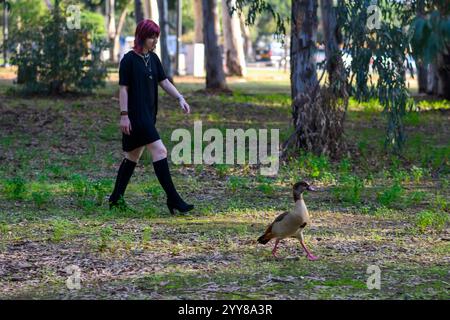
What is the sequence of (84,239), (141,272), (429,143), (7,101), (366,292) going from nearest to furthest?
(366,292) < (141,272) < (84,239) < (429,143) < (7,101)

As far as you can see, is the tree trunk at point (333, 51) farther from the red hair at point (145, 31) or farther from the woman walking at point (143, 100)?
the red hair at point (145, 31)

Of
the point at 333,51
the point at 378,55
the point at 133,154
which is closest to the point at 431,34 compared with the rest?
the point at 133,154

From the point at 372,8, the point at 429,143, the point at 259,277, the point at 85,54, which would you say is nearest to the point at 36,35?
the point at 85,54

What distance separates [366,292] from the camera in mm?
7016

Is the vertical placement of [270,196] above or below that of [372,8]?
below

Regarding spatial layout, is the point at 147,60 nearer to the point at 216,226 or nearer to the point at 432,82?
the point at 216,226

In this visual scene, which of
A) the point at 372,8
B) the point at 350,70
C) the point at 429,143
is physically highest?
the point at 372,8

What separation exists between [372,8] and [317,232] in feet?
17.2

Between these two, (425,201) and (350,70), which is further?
(350,70)

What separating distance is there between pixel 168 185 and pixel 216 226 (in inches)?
29.2

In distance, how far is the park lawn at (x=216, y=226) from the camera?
286 inches

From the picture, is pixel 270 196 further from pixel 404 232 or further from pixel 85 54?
pixel 85 54

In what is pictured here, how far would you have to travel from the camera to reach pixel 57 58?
79.2 feet

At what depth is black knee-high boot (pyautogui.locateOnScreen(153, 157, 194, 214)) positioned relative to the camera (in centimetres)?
993
